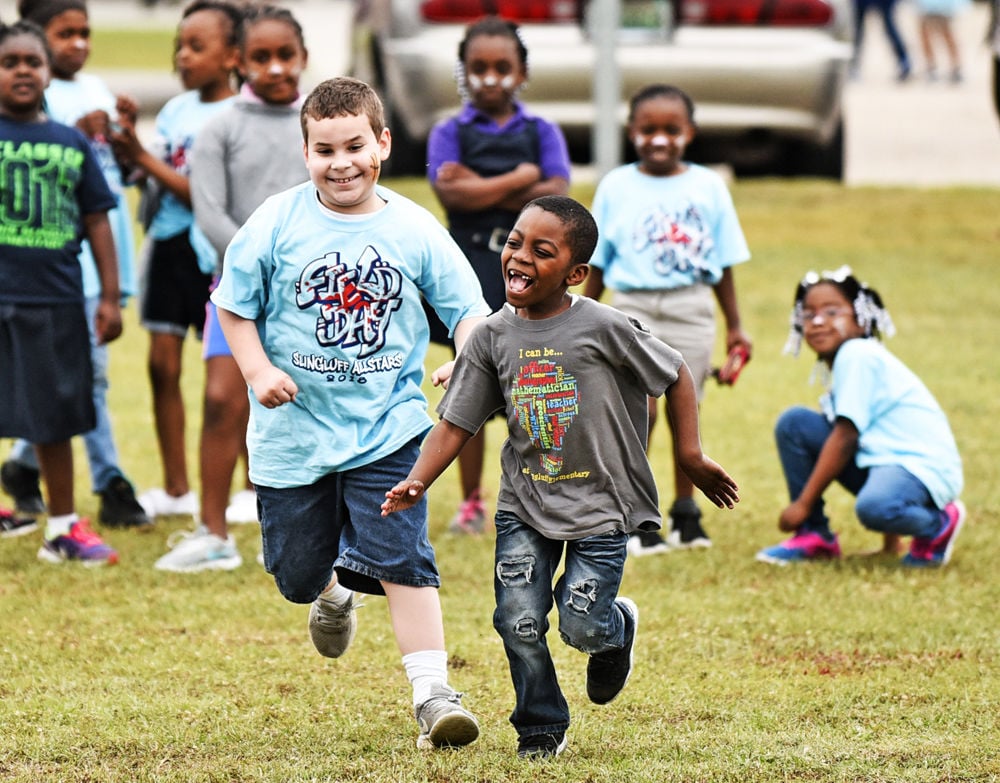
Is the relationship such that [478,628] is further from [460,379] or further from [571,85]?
[571,85]

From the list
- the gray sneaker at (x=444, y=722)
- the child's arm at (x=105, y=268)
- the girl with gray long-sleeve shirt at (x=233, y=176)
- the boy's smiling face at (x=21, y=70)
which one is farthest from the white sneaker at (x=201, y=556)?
the gray sneaker at (x=444, y=722)

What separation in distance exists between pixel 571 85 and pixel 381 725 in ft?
25.6

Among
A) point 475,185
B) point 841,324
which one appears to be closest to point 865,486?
point 841,324

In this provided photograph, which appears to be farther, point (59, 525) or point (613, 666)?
point (59, 525)

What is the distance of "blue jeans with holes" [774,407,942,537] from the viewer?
6.05 meters

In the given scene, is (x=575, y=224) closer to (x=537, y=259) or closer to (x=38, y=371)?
(x=537, y=259)

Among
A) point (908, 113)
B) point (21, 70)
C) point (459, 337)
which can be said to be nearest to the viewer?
point (459, 337)

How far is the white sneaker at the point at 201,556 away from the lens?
6141 mm

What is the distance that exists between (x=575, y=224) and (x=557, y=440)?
19.6 inches

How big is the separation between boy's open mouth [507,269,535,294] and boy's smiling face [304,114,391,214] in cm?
51

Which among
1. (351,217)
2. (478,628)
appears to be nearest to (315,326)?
(351,217)

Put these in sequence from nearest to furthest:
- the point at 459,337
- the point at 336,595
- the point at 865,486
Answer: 1. the point at 459,337
2. the point at 336,595
3. the point at 865,486

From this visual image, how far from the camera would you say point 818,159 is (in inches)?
512

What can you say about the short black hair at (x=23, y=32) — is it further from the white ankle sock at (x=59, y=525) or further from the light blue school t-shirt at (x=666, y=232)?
the light blue school t-shirt at (x=666, y=232)
